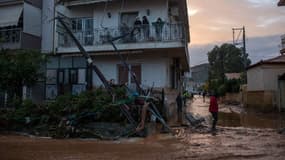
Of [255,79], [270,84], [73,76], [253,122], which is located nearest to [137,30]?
[73,76]

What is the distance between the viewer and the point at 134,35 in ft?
65.3

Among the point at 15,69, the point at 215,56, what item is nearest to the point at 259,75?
the point at 15,69

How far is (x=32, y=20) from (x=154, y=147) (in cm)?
1524

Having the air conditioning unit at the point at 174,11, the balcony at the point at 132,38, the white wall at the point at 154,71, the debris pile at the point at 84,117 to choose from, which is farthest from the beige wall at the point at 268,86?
the debris pile at the point at 84,117

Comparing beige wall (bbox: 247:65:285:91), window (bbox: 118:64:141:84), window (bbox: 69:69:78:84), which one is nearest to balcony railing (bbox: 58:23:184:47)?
window (bbox: 69:69:78:84)

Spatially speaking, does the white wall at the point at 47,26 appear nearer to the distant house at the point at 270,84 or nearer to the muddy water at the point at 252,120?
the muddy water at the point at 252,120

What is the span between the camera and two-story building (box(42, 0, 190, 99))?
19.5m

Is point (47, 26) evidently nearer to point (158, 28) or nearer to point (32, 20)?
point (32, 20)

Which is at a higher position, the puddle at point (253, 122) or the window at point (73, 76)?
the window at point (73, 76)

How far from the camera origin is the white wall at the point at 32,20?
883 inches

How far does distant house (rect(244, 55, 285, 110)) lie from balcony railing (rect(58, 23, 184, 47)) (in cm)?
1300

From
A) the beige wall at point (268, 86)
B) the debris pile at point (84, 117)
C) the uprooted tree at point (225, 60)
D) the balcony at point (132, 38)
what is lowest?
the debris pile at point (84, 117)

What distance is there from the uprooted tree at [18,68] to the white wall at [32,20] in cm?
555

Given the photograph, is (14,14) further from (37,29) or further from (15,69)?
(15,69)
